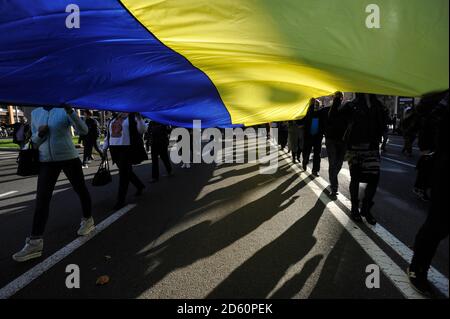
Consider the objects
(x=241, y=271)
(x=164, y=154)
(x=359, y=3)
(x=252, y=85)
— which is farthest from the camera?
(x=164, y=154)

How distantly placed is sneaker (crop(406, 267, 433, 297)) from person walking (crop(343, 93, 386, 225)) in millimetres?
1729

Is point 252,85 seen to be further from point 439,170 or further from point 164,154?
point 164,154

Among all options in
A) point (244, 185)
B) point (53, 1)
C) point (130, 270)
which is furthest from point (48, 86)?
point (244, 185)

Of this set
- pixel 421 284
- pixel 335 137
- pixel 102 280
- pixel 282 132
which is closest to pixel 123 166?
pixel 102 280

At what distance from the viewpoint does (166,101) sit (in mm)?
5262

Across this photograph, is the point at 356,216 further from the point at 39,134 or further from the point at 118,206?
the point at 39,134

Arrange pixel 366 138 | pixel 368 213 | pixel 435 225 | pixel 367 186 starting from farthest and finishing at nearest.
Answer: pixel 368 213 → pixel 367 186 → pixel 366 138 → pixel 435 225

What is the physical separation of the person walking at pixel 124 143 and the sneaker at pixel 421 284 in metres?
4.49

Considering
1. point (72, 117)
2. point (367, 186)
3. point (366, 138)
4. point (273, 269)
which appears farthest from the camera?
point (367, 186)

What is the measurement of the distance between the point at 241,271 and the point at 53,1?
2841 millimetres

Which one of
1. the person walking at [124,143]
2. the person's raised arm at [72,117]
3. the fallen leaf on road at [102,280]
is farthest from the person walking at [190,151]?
the fallen leaf on road at [102,280]

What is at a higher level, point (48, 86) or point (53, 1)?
point (53, 1)

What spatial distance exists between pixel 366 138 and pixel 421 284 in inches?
80.8

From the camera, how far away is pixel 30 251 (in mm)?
3461
